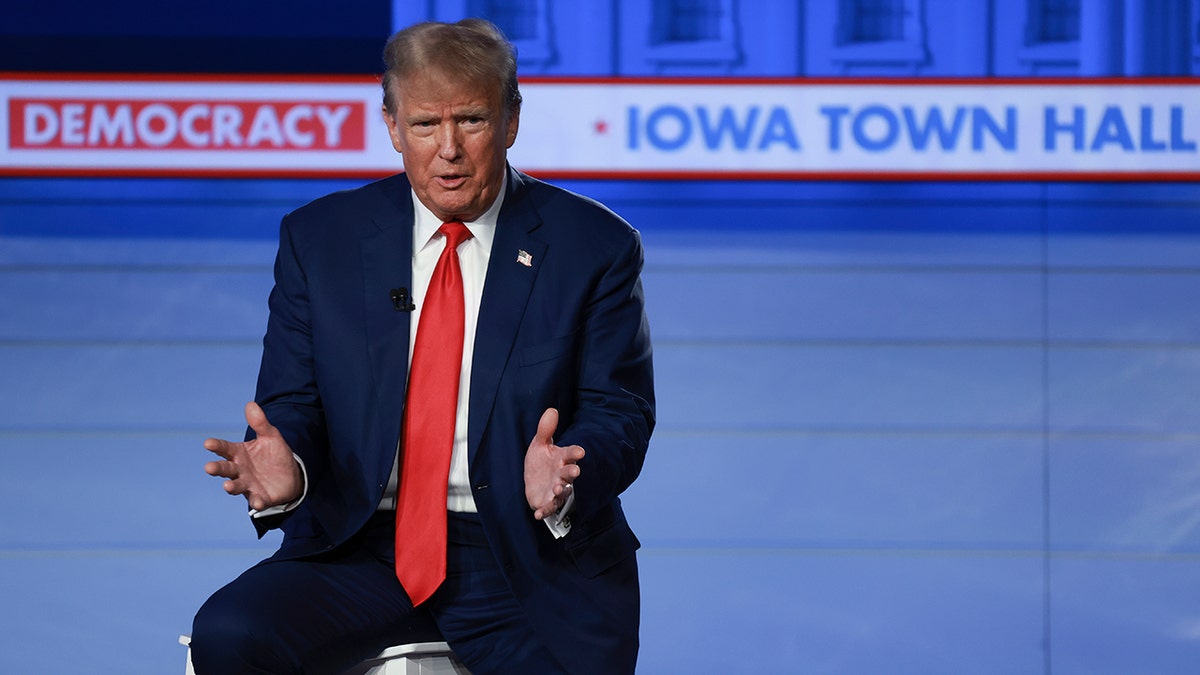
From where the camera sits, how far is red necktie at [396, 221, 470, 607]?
1.57m

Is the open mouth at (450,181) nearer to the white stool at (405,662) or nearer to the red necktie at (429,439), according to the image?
the red necktie at (429,439)

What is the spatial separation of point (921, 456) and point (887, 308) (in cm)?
37

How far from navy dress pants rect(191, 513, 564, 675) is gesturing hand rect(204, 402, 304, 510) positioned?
97 mm

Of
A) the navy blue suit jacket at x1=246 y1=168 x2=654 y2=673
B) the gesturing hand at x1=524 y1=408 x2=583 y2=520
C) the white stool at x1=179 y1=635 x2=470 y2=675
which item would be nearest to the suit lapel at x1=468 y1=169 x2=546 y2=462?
the navy blue suit jacket at x1=246 y1=168 x2=654 y2=673

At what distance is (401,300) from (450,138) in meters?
0.21

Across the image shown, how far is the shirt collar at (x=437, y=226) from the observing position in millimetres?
1697

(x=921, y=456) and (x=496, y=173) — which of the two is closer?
(x=496, y=173)

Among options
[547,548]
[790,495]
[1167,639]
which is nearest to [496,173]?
[547,548]

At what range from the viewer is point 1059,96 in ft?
10.3

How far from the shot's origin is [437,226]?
67.1 inches

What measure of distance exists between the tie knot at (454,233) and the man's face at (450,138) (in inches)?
0.6

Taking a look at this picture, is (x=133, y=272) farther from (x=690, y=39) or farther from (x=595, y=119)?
Answer: (x=690, y=39)

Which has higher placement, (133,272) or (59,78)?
(59,78)

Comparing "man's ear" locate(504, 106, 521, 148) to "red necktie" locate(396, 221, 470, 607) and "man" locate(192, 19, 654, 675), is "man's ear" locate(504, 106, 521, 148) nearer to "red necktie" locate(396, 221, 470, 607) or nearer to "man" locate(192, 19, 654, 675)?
"man" locate(192, 19, 654, 675)
